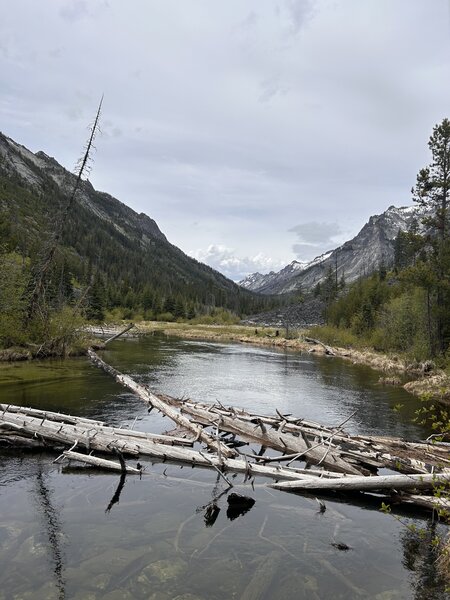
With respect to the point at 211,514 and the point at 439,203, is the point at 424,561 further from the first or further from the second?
the point at 439,203

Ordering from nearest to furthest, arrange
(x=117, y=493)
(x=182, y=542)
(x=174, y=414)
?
1. (x=182, y=542)
2. (x=117, y=493)
3. (x=174, y=414)

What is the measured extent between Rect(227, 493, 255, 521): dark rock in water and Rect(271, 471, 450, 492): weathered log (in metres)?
0.83

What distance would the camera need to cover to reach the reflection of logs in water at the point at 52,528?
8.00m

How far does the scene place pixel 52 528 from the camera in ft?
32.5

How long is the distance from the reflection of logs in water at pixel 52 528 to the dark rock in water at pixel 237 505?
13.6 ft

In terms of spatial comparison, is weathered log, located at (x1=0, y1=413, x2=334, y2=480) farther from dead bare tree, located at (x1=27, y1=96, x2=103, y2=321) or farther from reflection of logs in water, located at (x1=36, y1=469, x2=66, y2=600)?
dead bare tree, located at (x1=27, y1=96, x2=103, y2=321)

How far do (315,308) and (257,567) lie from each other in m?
156

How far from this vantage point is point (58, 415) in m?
15.9

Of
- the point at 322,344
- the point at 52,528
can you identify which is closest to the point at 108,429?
the point at 52,528

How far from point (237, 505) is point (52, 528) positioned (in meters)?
4.64

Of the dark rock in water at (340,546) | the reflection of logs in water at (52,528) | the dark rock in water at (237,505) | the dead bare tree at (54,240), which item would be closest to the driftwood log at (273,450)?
the dark rock in water at (237,505)

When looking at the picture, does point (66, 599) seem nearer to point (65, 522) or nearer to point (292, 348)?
point (65, 522)

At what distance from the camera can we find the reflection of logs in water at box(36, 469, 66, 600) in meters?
8.00

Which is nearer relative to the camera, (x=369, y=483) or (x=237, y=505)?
(x=369, y=483)
